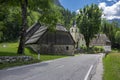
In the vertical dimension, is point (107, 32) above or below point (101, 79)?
above

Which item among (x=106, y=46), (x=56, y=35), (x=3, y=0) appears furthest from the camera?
(x=106, y=46)

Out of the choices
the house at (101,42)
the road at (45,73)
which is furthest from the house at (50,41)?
the house at (101,42)

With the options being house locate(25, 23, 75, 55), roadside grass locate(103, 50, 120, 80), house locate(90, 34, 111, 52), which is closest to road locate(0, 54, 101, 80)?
roadside grass locate(103, 50, 120, 80)

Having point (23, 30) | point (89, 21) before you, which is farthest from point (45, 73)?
point (89, 21)

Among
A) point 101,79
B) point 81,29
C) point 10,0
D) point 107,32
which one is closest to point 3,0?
point 10,0

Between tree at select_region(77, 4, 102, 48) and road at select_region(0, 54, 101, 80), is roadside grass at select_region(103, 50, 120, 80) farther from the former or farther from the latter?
tree at select_region(77, 4, 102, 48)

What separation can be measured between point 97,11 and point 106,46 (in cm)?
3300

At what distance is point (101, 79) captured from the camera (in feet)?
53.5

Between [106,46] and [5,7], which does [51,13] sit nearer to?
[5,7]

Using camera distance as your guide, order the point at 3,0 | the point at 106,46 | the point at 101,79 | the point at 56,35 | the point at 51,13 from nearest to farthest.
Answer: the point at 101,79
the point at 3,0
the point at 51,13
the point at 56,35
the point at 106,46

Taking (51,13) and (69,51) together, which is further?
(69,51)

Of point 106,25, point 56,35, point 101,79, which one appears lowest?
point 101,79

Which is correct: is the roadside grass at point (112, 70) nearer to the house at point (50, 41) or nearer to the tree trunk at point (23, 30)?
the tree trunk at point (23, 30)

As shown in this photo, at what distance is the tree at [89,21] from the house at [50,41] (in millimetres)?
27565
